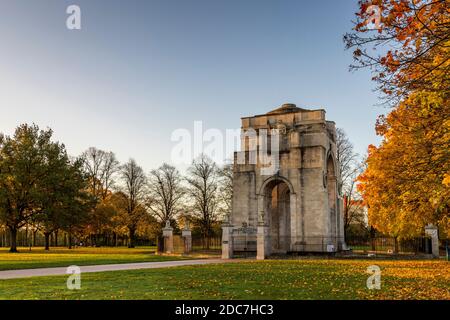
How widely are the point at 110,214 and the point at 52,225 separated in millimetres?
9656

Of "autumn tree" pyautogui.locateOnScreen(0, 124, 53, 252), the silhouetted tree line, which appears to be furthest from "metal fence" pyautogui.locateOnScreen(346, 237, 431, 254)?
"autumn tree" pyautogui.locateOnScreen(0, 124, 53, 252)

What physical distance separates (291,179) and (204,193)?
1848cm

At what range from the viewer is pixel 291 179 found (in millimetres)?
32438

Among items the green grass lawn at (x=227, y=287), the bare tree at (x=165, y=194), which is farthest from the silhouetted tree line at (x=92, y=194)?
the green grass lawn at (x=227, y=287)

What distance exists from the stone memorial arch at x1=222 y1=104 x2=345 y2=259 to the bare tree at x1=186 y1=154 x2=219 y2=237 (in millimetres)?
14069

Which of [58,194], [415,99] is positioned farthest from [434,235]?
[58,194]

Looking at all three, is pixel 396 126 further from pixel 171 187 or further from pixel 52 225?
pixel 171 187

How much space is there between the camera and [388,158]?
2066cm

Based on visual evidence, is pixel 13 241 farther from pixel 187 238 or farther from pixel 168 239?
pixel 187 238

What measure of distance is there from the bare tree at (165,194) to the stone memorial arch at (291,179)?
61.5 feet

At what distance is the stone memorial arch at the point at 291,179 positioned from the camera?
31.6 meters

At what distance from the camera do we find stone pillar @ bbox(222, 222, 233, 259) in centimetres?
2834

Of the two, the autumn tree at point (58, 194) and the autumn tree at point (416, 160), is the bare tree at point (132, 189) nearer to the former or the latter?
the autumn tree at point (58, 194)
